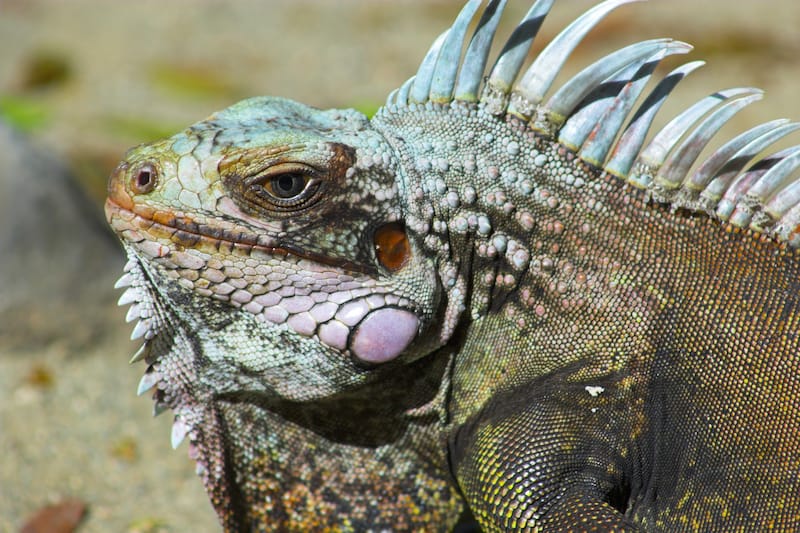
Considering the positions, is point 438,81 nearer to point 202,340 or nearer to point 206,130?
point 206,130

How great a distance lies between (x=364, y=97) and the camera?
10023 millimetres

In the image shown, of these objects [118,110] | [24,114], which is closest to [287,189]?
[24,114]

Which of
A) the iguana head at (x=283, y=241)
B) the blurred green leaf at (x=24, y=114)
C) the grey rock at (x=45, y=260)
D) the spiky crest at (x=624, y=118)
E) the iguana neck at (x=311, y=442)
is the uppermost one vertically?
the blurred green leaf at (x=24, y=114)

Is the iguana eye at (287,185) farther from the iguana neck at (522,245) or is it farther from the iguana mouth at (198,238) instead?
the iguana neck at (522,245)

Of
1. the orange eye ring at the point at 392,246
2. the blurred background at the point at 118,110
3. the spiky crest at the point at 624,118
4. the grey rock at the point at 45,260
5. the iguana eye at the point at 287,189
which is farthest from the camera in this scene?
the grey rock at the point at 45,260

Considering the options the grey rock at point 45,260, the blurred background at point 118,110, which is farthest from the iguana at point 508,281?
the grey rock at point 45,260

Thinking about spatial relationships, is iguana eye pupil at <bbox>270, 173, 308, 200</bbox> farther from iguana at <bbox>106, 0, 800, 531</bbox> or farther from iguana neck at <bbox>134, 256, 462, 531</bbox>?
iguana neck at <bbox>134, 256, 462, 531</bbox>

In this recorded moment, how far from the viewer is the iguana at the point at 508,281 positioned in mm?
2881

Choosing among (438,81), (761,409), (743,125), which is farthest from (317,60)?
(761,409)

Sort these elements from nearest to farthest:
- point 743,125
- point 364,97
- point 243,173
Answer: point 243,173 < point 743,125 < point 364,97

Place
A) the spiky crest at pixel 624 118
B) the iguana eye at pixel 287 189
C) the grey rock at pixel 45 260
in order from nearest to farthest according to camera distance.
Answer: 1. the iguana eye at pixel 287 189
2. the spiky crest at pixel 624 118
3. the grey rock at pixel 45 260

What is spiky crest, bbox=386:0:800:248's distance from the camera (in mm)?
3104

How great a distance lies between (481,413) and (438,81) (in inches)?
49.7

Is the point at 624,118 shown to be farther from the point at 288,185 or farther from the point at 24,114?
the point at 24,114
